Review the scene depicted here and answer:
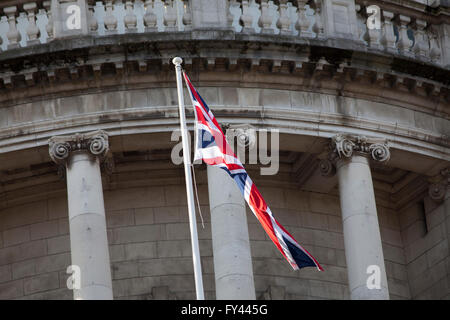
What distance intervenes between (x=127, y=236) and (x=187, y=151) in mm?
5603

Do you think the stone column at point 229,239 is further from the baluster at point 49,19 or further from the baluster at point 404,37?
the baluster at point 404,37

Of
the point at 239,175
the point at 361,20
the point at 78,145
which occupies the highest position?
the point at 361,20

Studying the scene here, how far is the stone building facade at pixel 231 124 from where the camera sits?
4191cm

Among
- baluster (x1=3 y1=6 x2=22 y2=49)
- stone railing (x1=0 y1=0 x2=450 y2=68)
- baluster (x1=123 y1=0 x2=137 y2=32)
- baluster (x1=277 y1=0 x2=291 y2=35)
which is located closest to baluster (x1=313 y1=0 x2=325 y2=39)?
stone railing (x1=0 y1=0 x2=450 y2=68)

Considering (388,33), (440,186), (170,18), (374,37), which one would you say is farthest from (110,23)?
(440,186)

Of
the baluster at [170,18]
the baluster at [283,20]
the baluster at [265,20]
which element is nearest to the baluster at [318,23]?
the baluster at [283,20]

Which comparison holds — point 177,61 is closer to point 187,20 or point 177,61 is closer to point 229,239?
point 187,20

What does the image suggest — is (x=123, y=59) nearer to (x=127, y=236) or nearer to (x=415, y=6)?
(x=127, y=236)

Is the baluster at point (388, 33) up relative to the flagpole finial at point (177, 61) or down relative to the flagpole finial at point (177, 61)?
up

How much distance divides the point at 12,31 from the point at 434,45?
965 centimetres

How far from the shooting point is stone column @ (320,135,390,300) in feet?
136

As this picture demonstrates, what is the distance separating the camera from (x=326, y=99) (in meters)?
43.2

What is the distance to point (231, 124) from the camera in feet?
139

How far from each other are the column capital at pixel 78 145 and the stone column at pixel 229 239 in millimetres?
2313
